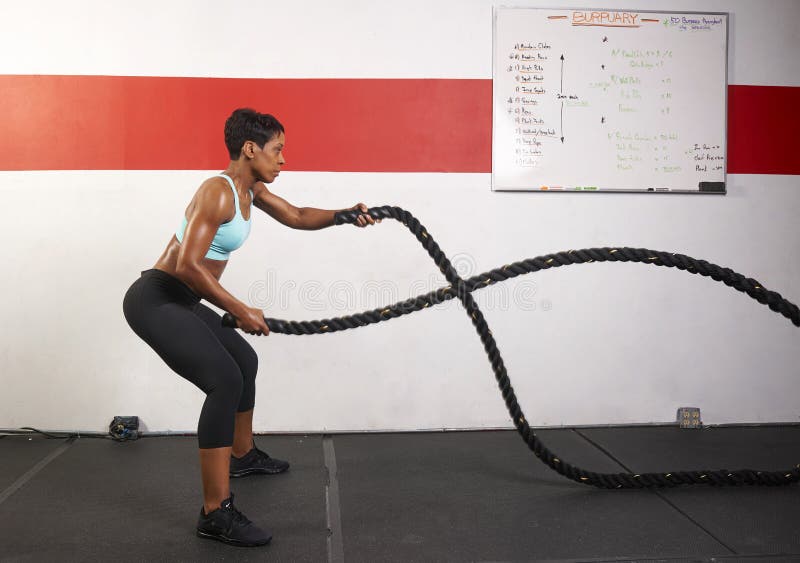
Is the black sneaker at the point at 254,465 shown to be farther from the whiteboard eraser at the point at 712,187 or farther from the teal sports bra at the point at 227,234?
the whiteboard eraser at the point at 712,187

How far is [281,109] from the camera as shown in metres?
3.69

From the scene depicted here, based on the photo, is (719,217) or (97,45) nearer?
(97,45)

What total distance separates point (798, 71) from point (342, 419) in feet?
9.94

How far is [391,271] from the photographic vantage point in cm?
378

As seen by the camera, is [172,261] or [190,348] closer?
[190,348]

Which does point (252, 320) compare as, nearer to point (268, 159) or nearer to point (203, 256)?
point (203, 256)

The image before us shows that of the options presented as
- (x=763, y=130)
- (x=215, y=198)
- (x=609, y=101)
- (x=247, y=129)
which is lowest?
(x=215, y=198)

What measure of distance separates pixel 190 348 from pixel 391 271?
5.07 feet

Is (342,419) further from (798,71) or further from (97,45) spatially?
(798,71)

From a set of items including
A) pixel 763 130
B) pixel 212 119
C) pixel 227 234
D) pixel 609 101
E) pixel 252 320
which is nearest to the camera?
pixel 252 320

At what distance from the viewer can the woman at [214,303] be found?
237 centimetres

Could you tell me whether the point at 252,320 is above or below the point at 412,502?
above

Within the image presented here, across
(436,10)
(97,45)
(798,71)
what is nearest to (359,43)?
(436,10)

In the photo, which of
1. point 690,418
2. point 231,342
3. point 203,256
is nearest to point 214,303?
point 203,256
